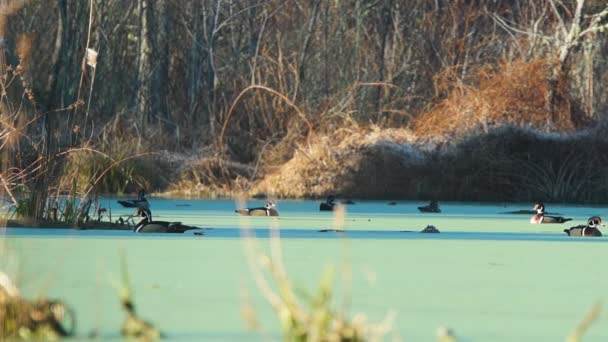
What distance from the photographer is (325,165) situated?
19406 mm

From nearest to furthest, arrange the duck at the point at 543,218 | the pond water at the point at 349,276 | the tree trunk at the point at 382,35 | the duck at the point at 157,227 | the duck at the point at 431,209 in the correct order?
the pond water at the point at 349,276 < the duck at the point at 157,227 < the duck at the point at 543,218 < the duck at the point at 431,209 < the tree trunk at the point at 382,35

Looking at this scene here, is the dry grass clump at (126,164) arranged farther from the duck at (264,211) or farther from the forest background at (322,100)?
the duck at (264,211)

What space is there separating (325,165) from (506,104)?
2.95 meters

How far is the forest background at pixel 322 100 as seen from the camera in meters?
19.5

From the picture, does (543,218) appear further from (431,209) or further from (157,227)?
(157,227)

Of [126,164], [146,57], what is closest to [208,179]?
[126,164]

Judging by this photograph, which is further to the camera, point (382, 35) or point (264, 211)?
point (382, 35)

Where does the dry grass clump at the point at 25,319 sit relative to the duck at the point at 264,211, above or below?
below

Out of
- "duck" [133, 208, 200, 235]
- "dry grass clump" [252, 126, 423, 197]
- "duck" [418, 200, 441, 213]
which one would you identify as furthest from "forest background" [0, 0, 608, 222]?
"duck" [133, 208, 200, 235]

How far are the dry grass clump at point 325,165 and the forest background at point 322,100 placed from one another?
0.02 metres

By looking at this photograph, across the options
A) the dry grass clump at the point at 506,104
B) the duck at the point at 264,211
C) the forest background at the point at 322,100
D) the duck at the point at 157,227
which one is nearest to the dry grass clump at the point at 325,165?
the forest background at the point at 322,100

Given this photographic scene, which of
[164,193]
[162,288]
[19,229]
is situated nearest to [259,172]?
[164,193]

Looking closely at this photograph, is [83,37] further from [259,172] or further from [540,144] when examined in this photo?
[540,144]

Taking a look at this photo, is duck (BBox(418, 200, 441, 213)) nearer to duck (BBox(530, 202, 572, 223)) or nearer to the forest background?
the forest background
